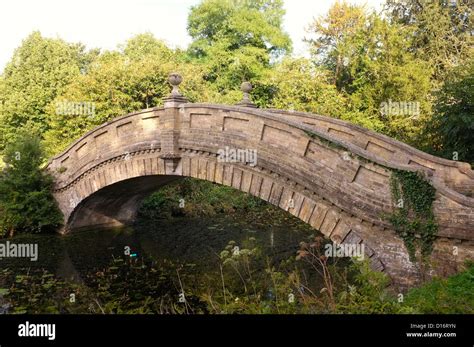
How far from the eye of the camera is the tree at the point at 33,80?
1043 inches

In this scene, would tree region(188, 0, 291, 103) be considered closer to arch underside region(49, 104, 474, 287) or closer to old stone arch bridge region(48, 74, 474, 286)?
old stone arch bridge region(48, 74, 474, 286)

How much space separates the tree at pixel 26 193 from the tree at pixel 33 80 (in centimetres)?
1167

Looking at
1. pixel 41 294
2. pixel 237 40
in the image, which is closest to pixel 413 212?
pixel 41 294

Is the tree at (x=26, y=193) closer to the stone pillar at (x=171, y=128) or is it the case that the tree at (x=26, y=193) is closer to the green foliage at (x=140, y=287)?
the green foliage at (x=140, y=287)

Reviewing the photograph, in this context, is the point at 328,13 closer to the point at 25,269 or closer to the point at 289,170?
the point at 289,170

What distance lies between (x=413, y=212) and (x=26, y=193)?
39.6ft

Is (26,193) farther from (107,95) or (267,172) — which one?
(267,172)

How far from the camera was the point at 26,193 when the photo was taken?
1434 centimetres

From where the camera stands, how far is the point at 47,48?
94.3 feet

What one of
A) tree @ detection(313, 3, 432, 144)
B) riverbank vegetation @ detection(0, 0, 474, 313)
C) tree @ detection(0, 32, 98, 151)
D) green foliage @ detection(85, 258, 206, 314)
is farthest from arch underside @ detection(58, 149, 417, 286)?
tree @ detection(0, 32, 98, 151)
